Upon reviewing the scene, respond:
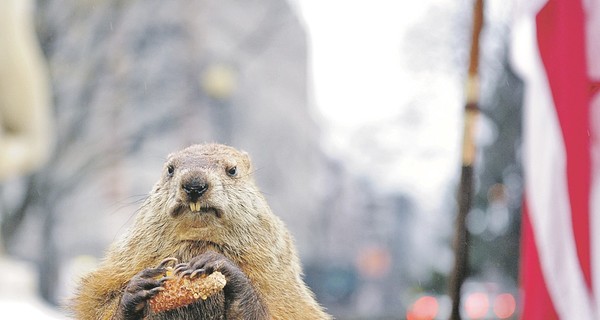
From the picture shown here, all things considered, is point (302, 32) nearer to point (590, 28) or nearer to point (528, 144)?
point (590, 28)

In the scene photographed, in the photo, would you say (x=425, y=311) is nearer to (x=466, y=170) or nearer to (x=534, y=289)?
(x=534, y=289)

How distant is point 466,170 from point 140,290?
41.1 inches

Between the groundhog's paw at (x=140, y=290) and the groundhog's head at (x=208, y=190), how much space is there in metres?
0.08

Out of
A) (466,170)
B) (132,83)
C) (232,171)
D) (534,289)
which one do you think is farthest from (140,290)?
(132,83)

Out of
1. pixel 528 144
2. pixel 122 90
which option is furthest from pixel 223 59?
pixel 528 144

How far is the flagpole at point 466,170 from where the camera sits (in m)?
1.82

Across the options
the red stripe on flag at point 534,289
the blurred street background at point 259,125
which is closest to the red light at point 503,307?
the blurred street background at point 259,125

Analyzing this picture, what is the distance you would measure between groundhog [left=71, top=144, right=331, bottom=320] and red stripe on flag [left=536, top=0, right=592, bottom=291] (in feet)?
4.20

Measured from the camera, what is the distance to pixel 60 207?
860cm

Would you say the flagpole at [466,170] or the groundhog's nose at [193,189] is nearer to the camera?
the groundhog's nose at [193,189]

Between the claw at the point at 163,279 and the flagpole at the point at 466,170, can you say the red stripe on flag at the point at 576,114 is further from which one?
the claw at the point at 163,279

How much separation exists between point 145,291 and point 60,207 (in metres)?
8.05

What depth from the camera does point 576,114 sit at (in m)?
2.17

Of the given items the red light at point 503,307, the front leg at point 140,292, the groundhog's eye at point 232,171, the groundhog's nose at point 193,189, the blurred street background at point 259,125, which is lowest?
the front leg at point 140,292
